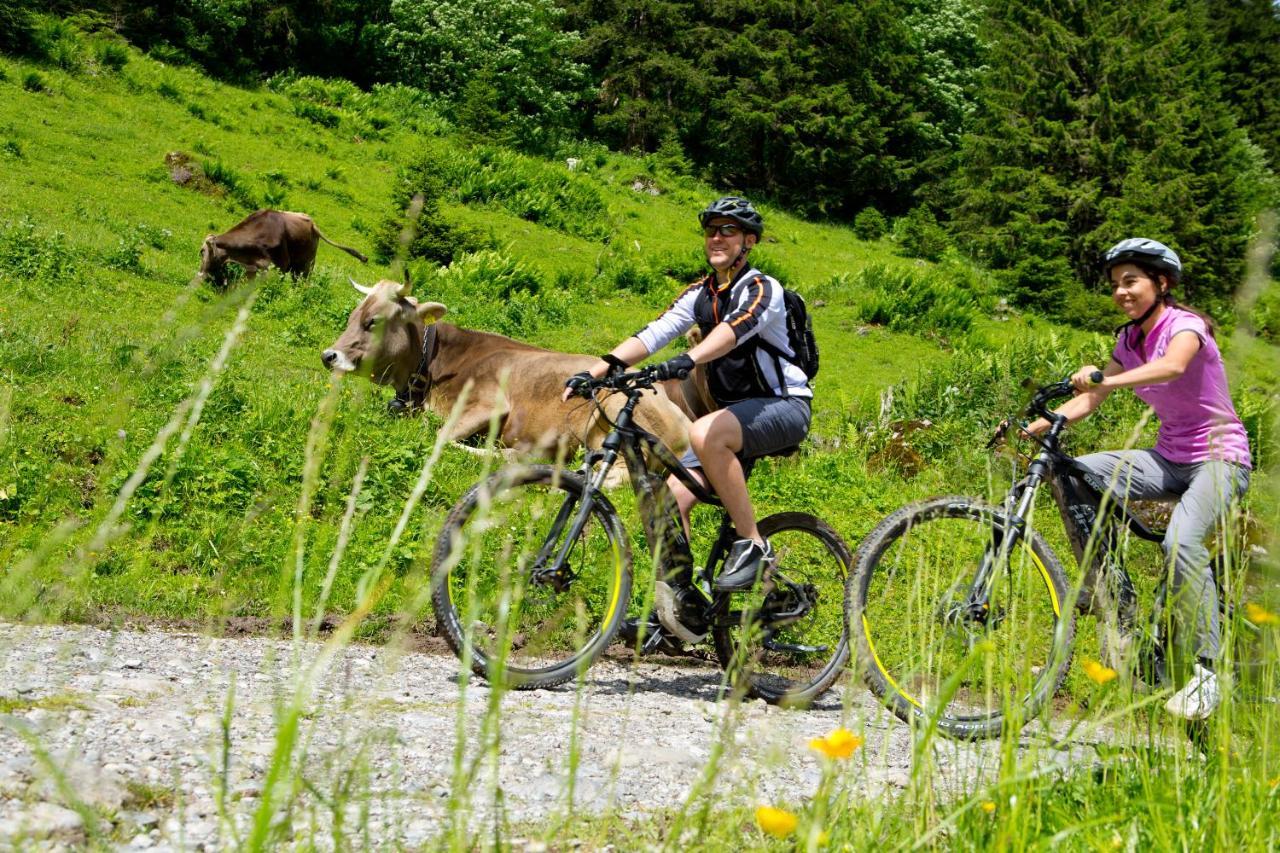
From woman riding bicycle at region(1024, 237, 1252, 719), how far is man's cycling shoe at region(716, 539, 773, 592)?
137 cm

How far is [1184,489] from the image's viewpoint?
508 cm

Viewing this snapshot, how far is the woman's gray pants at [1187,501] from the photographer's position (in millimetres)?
4344

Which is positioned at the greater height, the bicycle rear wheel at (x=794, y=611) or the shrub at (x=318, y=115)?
the shrub at (x=318, y=115)

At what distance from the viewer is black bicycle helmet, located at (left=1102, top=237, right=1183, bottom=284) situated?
16.1ft

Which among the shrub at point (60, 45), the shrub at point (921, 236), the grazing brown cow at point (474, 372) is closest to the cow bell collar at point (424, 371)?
the grazing brown cow at point (474, 372)

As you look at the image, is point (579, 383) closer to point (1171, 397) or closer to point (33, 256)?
point (1171, 397)

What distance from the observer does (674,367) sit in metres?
4.95

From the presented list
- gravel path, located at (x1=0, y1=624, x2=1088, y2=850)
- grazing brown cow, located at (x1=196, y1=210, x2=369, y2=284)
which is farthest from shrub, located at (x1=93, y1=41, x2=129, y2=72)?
gravel path, located at (x1=0, y1=624, x2=1088, y2=850)

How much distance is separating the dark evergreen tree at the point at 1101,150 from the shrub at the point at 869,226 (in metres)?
2.67

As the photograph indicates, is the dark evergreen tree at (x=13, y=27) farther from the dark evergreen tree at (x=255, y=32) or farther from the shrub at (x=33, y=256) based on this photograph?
the shrub at (x=33, y=256)

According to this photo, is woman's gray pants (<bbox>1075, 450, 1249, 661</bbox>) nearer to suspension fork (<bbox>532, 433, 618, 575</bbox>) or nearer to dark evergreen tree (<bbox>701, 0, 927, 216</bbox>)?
suspension fork (<bbox>532, 433, 618, 575</bbox>)

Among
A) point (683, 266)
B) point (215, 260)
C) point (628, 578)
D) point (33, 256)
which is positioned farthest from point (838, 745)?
point (683, 266)

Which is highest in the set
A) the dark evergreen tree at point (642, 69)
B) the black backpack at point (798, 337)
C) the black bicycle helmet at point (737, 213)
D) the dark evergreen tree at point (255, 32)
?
the dark evergreen tree at point (642, 69)

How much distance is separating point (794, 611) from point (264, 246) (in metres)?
11.5
